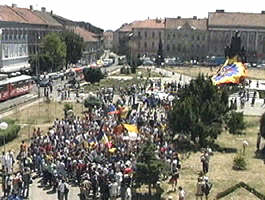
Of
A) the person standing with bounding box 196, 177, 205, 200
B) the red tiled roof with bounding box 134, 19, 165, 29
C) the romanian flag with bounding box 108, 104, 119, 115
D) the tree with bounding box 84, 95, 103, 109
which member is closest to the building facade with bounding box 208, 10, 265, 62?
the red tiled roof with bounding box 134, 19, 165, 29

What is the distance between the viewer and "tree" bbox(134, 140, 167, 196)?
64.9 feet

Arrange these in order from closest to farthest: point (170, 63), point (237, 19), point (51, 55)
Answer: point (51, 55), point (170, 63), point (237, 19)

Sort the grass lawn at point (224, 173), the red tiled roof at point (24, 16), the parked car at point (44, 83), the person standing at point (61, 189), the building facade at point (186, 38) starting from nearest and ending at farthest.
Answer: the person standing at point (61, 189)
the grass lawn at point (224, 173)
the parked car at point (44, 83)
the red tiled roof at point (24, 16)
the building facade at point (186, 38)

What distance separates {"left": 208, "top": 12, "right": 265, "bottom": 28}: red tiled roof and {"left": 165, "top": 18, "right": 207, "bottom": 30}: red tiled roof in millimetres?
3204

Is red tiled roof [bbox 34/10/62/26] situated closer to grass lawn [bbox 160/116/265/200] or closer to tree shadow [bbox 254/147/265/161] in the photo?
grass lawn [bbox 160/116/265/200]

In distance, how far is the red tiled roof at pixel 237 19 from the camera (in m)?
119

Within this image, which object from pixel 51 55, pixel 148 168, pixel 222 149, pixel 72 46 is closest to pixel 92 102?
pixel 222 149

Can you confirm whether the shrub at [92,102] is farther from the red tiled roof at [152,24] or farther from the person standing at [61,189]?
the red tiled roof at [152,24]

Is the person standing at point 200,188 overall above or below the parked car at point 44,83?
below

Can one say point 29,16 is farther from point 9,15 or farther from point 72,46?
point 9,15

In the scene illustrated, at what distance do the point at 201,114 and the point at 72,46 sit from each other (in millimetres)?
57441

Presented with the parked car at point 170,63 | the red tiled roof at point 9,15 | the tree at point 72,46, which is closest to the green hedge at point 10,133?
the red tiled roof at point 9,15

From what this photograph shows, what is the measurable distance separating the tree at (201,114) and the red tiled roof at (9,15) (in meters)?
46.2

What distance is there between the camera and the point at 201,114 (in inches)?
1212
